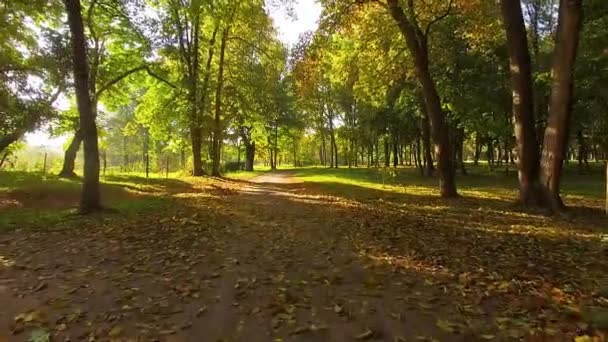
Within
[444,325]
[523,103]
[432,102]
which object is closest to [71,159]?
[432,102]

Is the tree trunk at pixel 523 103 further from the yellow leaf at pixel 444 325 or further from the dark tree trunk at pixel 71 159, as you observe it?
the dark tree trunk at pixel 71 159

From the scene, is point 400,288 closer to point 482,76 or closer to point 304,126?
point 482,76

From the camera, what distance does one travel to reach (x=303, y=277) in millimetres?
6309

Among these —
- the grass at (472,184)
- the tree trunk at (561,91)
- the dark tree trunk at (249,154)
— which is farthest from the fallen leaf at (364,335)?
the dark tree trunk at (249,154)

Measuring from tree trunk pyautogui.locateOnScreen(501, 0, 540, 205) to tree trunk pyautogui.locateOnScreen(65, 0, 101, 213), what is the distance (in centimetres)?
1169

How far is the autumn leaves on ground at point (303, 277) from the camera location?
14.9 ft

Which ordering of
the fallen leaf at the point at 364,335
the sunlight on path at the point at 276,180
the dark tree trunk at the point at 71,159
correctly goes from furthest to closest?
the sunlight on path at the point at 276,180
the dark tree trunk at the point at 71,159
the fallen leaf at the point at 364,335

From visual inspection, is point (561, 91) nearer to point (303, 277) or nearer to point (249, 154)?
point (303, 277)

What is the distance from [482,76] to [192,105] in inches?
675

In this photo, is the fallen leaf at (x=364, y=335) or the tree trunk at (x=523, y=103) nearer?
the fallen leaf at (x=364, y=335)

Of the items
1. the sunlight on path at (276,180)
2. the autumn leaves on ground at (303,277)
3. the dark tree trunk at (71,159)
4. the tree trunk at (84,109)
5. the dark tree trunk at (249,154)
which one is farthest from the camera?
the dark tree trunk at (249,154)

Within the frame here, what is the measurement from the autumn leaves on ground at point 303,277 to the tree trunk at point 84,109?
722 mm

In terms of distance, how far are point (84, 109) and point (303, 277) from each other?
29.3 ft

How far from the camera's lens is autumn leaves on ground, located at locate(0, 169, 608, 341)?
179 inches
